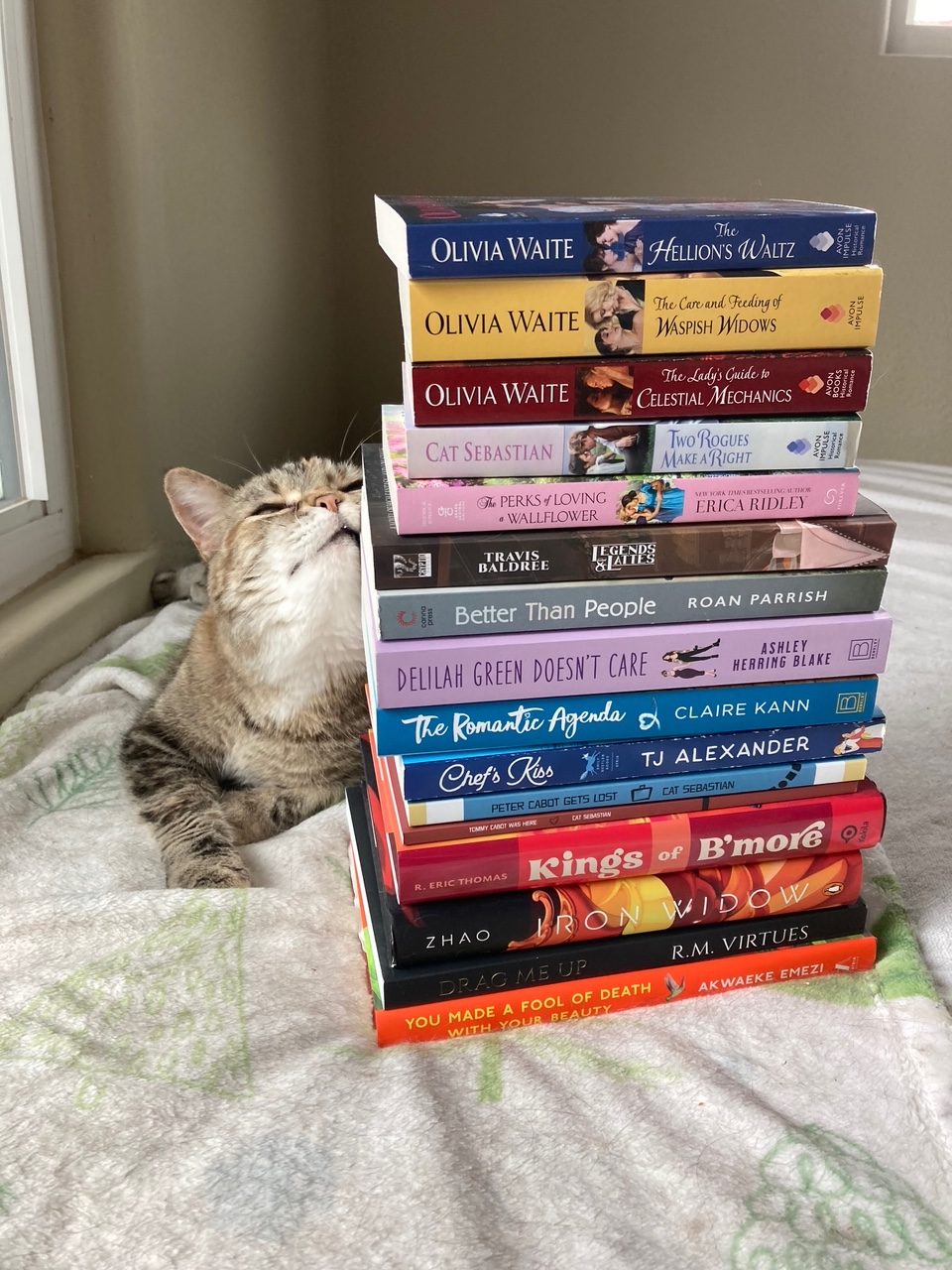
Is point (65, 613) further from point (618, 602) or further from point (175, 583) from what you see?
point (618, 602)

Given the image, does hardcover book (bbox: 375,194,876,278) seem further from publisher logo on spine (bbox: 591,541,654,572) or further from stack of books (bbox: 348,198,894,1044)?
publisher logo on spine (bbox: 591,541,654,572)

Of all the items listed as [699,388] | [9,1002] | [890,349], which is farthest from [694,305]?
[890,349]

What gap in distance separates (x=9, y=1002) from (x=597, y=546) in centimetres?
51

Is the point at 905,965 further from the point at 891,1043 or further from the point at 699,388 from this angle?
the point at 699,388

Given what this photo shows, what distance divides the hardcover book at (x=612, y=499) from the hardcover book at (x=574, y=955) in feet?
0.97

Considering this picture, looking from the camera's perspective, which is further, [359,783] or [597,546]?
[359,783]

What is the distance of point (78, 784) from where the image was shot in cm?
103

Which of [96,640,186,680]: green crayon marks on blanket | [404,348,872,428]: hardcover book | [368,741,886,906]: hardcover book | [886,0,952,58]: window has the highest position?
[886,0,952,58]: window

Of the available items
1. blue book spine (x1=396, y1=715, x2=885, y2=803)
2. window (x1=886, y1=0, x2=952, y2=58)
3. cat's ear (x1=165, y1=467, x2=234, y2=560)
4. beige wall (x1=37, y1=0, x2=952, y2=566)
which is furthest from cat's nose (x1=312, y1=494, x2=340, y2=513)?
window (x1=886, y1=0, x2=952, y2=58)

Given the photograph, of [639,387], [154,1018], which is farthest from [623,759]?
[154,1018]

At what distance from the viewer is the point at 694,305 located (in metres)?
0.64

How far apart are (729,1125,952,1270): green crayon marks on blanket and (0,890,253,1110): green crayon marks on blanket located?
0.31 m

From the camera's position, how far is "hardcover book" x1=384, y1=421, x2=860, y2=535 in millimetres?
640

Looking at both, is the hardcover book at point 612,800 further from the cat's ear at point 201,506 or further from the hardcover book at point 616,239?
the cat's ear at point 201,506
